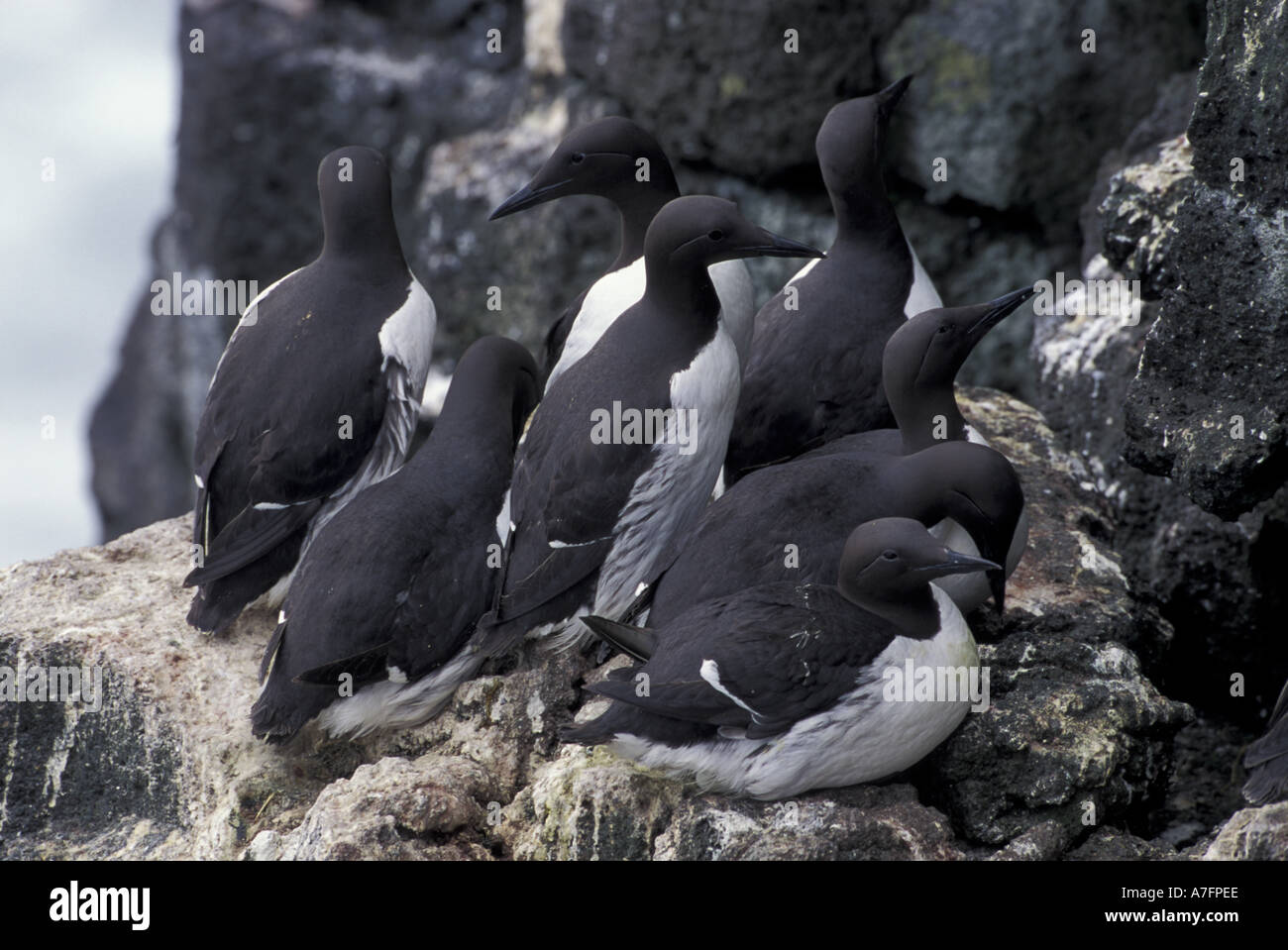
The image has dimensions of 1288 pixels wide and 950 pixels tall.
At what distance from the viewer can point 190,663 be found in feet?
17.4

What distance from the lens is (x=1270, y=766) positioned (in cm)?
410

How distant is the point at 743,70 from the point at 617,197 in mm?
2298

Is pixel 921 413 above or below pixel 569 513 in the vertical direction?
above

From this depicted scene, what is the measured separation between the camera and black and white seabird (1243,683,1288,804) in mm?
4047

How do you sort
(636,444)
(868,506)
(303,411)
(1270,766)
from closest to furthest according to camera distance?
(1270,766) < (868,506) < (636,444) < (303,411)

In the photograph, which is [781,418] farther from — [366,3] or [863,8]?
[366,3]

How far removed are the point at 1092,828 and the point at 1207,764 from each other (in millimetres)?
1685

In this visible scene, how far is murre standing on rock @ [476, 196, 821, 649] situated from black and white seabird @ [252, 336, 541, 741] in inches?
5.1

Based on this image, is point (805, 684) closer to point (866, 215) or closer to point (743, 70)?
point (866, 215)

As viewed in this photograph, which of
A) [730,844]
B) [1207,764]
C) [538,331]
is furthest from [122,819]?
[538,331]

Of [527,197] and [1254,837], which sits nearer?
[1254,837]

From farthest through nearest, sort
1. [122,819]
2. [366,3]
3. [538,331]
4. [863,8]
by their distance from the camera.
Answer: [366,3] < [538,331] < [863,8] < [122,819]

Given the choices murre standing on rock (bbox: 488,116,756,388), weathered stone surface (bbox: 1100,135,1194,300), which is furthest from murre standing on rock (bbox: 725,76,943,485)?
weathered stone surface (bbox: 1100,135,1194,300)

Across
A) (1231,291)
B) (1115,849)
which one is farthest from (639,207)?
(1115,849)
